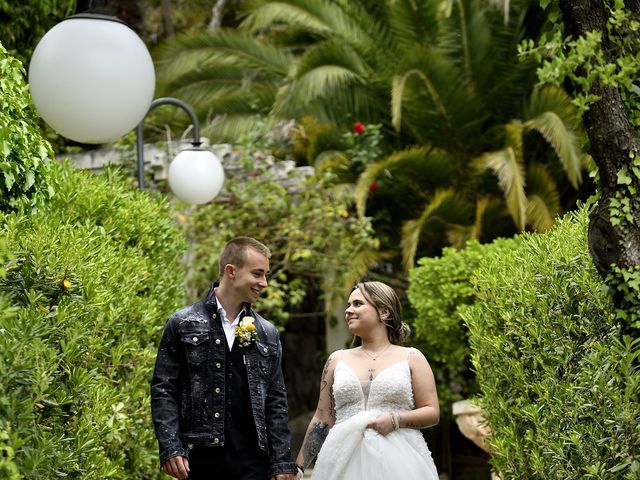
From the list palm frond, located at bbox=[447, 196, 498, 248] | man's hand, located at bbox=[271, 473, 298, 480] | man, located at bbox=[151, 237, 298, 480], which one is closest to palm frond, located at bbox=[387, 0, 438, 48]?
palm frond, located at bbox=[447, 196, 498, 248]

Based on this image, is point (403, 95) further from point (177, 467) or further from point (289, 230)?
point (177, 467)

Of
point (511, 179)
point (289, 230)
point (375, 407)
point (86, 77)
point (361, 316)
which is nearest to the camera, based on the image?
point (86, 77)

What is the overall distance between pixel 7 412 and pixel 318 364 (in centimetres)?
1432

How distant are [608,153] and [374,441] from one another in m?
2.32

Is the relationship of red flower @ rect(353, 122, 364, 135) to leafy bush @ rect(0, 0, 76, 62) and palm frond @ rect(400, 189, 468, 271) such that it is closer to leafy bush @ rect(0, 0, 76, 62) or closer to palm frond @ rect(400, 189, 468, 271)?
palm frond @ rect(400, 189, 468, 271)

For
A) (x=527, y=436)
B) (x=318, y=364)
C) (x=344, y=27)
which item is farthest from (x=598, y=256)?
(x=318, y=364)

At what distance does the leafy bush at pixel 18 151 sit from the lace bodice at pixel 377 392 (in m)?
1.93

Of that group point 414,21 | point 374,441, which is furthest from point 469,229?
point 374,441

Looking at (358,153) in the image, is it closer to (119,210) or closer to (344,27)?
(344,27)

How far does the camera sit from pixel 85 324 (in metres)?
4.45

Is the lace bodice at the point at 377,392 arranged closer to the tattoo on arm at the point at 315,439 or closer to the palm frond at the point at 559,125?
the tattoo on arm at the point at 315,439

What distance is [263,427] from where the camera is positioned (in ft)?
16.6

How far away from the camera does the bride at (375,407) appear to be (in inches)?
215

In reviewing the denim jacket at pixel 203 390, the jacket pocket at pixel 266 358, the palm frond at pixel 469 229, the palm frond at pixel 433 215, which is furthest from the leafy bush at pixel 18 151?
the palm frond at pixel 469 229
